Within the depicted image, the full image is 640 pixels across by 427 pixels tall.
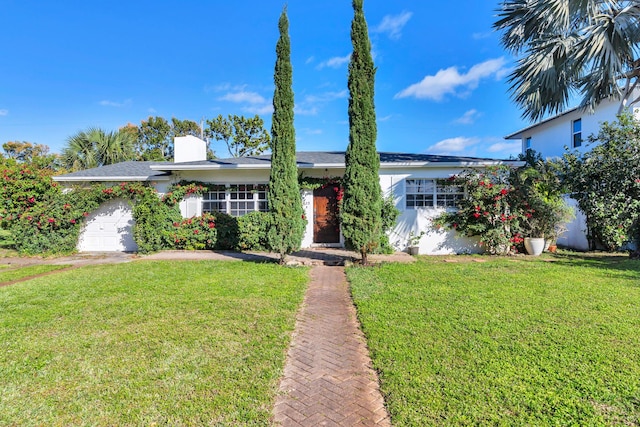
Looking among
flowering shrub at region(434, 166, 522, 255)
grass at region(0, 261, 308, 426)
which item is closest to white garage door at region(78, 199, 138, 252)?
grass at region(0, 261, 308, 426)

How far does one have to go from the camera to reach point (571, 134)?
15250 mm

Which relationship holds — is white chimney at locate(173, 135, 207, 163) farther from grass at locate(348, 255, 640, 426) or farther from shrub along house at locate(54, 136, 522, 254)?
grass at locate(348, 255, 640, 426)

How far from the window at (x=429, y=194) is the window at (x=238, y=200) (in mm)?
5521

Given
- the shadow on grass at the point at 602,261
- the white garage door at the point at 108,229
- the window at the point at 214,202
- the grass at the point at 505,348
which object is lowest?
the grass at the point at 505,348

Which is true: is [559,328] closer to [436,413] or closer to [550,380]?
[550,380]

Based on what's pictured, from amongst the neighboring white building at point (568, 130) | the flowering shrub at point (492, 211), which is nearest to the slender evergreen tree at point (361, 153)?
the flowering shrub at point (492, 211)

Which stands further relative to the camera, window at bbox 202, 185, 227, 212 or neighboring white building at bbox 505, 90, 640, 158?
neighboring white building at bbox 505, 90, 640, 158

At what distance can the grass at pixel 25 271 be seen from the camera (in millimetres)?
7518

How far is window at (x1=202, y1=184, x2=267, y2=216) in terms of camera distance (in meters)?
12.1

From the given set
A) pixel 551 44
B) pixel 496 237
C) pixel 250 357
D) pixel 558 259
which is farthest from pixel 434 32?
pixel 250 357

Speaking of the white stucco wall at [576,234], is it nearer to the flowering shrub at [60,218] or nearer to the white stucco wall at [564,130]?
the white stucco wall at [564,130]

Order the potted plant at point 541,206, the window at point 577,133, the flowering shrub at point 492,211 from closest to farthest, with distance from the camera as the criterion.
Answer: the potted plant at point 541,206
the flowering shrub at point 492,211
the window at point 577,133

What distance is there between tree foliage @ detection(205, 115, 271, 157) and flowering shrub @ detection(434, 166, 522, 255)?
83.0 feet

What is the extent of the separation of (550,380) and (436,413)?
1.30 metres
